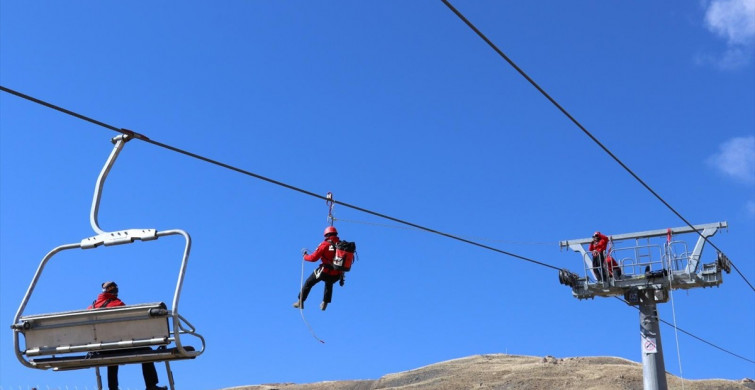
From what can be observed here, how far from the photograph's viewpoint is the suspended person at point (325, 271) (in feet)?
53.1

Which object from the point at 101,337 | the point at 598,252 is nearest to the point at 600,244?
the point at 598,252

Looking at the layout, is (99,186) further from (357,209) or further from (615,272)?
(615,272)

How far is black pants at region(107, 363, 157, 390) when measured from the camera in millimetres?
13211

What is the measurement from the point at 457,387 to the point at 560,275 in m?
25.2

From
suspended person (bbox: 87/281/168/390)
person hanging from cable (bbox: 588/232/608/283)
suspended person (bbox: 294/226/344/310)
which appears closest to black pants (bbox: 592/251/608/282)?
person hanging from cable (bbox: 588/232/608/283)

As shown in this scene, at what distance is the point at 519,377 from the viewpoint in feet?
175

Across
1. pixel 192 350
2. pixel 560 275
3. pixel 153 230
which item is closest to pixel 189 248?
pixel 153 230

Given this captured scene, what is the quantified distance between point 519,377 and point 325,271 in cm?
3923

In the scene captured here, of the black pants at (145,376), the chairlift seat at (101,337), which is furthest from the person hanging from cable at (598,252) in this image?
the chairlift seat at (101,337)

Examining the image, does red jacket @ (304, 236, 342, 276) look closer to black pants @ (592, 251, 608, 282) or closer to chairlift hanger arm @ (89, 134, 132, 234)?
chairlift hanger arm @ (89, 134, 132, 234)

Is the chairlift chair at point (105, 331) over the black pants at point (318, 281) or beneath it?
beneath

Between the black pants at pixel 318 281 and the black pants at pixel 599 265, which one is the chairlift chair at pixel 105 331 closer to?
the black pants at pixel 318 281

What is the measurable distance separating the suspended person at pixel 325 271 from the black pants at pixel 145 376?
3.76 meters

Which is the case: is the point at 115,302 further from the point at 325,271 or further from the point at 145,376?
the point at 325,271
